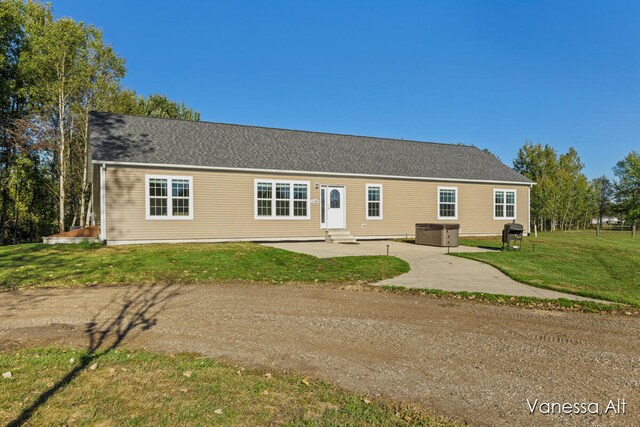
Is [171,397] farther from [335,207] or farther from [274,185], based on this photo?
[335,207]

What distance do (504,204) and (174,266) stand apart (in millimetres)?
20013

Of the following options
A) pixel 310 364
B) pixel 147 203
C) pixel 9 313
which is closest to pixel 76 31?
pixel 147 203

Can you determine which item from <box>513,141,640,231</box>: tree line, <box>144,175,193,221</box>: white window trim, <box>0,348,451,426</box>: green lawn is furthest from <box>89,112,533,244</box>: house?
<box>513,141,640,231</box>: tree line

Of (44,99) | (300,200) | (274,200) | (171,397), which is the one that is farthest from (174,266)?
(44,99)

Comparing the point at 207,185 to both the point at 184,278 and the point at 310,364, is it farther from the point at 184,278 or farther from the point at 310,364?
the point at 310,364

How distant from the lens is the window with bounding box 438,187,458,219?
22141 millimetres

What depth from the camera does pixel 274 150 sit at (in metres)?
20.6

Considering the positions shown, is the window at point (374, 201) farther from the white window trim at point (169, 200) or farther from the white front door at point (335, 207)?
the white window trim at point (169, 200)

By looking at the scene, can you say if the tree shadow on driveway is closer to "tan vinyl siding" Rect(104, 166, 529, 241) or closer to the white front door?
"tan vinyl siding" Rect(104, 166, 529, 241)

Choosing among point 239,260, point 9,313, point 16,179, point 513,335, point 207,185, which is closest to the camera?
point 513,335

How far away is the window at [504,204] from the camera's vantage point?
23.5 m

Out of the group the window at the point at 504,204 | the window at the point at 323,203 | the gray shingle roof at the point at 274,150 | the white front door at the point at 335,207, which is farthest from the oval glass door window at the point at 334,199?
the window at the point at 504,204

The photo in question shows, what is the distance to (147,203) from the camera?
16.4 metres

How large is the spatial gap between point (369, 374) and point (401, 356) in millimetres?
705
